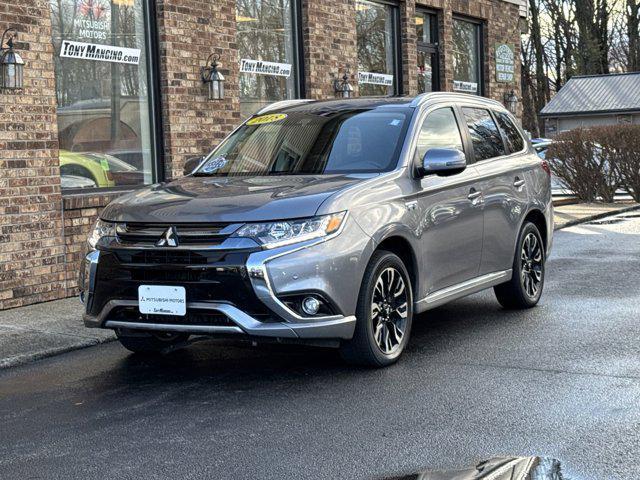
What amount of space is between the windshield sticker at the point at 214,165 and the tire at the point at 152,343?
122 centimetres

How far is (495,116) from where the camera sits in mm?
8586

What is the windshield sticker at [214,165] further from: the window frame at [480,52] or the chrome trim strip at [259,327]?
the window frame at [480,52]

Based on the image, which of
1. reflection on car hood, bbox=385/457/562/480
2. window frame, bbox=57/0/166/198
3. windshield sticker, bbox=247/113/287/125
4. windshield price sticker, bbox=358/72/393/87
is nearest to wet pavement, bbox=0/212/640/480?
reflection on car hood, bbox=385/457/562/480

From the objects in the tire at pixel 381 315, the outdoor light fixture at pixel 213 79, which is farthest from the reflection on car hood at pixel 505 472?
the outdoor light fixture at pixel 213 79

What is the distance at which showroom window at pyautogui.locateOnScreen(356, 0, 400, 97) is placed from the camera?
52.0 feet

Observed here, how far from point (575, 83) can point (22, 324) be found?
4727 centimetres

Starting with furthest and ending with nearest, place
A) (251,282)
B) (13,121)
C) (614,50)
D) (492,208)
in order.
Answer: (614,50)
(13,121)
(492,208)
(251,282)

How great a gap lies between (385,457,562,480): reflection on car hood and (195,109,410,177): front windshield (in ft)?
8.95

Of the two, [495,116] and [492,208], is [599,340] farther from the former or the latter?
[495,116]

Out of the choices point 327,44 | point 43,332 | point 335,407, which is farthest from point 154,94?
point 335,407

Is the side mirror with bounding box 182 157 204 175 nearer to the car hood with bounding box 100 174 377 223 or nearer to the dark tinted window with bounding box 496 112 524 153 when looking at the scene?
the car hood with bounding box 100 174 377 223

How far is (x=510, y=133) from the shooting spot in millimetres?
8773

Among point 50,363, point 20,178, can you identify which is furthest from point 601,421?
point 20,178

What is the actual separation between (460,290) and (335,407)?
216cm
